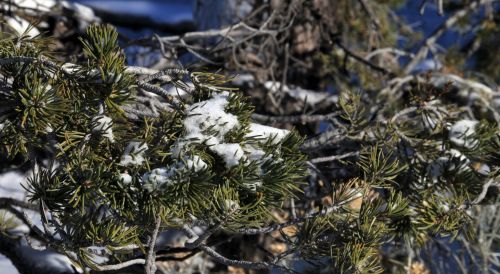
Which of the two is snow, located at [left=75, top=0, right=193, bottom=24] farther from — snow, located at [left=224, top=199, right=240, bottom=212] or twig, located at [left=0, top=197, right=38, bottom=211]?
snow, located at [left=224, top=199, right=240, bottom=212]

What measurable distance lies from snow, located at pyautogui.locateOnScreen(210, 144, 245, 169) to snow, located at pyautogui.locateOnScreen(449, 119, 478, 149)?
74cm

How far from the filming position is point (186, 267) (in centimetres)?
294

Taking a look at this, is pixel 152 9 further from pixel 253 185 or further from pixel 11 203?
pixel 253 185

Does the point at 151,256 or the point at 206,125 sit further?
the point at 151,256

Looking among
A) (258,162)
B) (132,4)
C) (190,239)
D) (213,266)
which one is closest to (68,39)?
(213,266)

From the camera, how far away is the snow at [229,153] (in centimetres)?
129

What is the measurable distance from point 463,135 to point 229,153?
0.77 meters

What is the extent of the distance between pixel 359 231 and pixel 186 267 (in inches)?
64.9

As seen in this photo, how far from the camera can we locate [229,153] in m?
1.29

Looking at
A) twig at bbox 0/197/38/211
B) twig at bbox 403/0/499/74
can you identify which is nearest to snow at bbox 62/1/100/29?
twig at bbox 0/197/38/211

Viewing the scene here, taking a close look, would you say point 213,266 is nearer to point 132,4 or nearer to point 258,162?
point 258,162

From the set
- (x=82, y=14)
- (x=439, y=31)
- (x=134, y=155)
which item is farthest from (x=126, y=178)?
(x=439, y=31)

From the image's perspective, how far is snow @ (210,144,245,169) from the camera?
1.29m

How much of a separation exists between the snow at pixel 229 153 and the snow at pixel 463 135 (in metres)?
0.74
